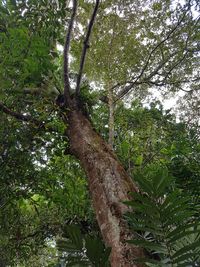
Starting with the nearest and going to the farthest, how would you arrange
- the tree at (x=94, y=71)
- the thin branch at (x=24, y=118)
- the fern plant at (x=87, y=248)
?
the fern plant at (x=87, y=248)
the tree at (x=94, y=71)
the thin branch at (x=24, y=118)

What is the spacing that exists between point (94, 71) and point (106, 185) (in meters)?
4.63

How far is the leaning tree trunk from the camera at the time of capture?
2412 mm

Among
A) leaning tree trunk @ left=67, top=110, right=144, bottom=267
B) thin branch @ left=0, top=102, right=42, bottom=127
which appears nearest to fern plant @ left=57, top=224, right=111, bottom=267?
leaning tree trunk @ left=67, top=110, right=144, bottom=267

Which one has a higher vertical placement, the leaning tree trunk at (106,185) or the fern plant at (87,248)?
the leaning tree trunk at (106,185)

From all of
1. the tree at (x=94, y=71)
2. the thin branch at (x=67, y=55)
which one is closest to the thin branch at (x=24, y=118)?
the tree at (x=94, y=71)

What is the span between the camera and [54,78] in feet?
16.8

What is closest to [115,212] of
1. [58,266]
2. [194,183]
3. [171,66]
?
[194,183]

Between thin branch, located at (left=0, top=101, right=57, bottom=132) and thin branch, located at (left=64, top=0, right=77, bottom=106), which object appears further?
thin branch, located at (left=0, top=101, right=57, bottom=132)

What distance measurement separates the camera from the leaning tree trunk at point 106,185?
2412mm

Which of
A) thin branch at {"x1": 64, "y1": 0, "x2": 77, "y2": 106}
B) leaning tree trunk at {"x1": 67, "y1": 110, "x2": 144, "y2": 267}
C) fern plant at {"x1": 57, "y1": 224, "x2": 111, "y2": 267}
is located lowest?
fern plant at {"x1": 57, "y1": 224, "x2": 111, "y2": 267}

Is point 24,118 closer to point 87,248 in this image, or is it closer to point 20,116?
point 20,116

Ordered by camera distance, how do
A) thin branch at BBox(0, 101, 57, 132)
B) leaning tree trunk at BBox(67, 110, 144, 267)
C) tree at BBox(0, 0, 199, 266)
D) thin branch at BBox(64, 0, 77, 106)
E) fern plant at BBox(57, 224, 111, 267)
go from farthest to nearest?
1. thin branch at BBox(0, 101, 57, 132)
2. thin branch at BBox(64, 0, 77, 106)
3. tree at BBox(0, 0, 199, 266)
4. leaning tree trunk at BBox(67, 110, 144, 267)
5. fern plant at BBox(57, 224, 111, 267)

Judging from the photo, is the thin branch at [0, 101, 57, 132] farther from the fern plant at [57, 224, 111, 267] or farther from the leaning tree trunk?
the fern plant at [57, 224, 111, 267]

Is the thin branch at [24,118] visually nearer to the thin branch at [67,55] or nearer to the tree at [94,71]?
the tree at [94,71]
